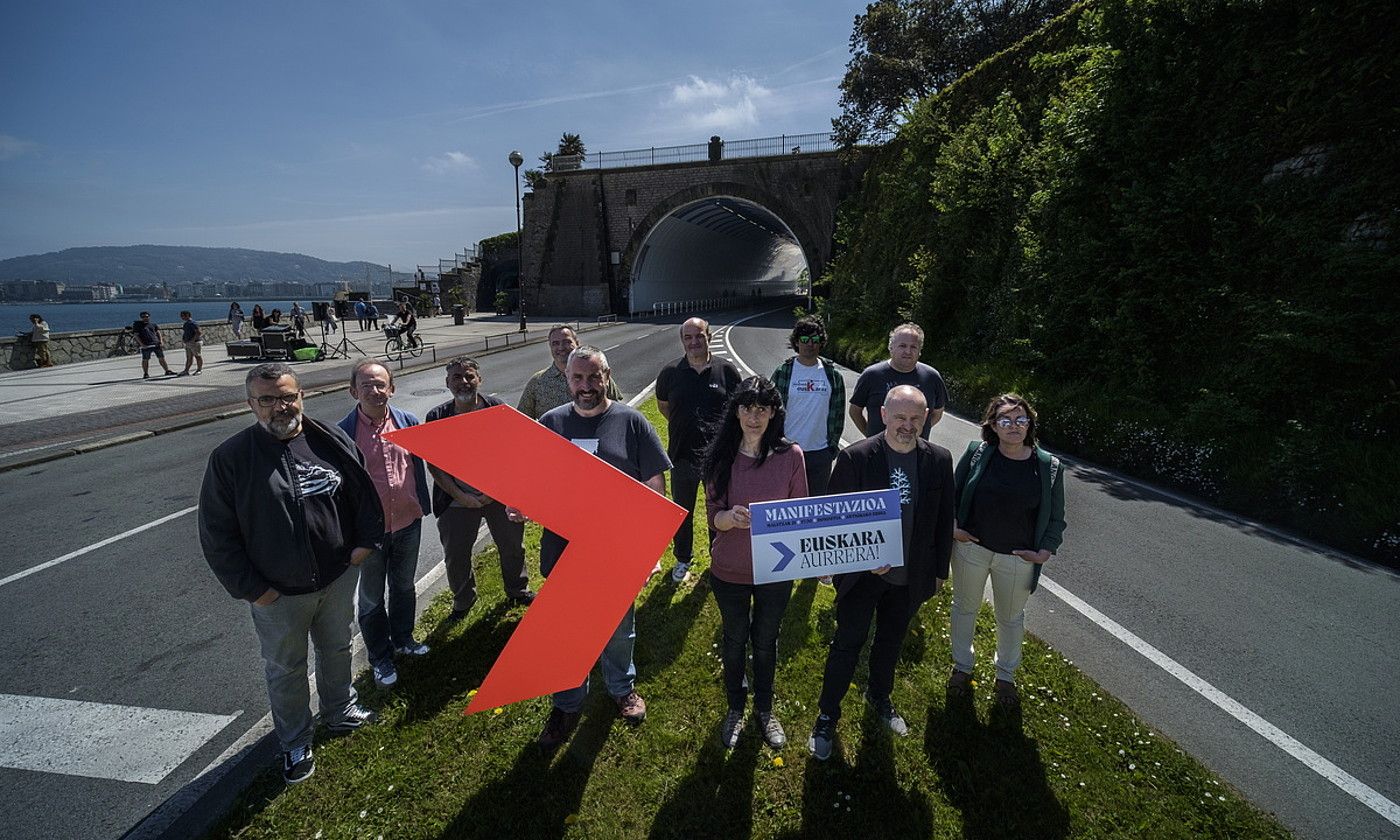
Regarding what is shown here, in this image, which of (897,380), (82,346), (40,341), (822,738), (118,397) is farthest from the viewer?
(82,346)

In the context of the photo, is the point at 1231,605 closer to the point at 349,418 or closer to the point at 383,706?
the point at 383,706

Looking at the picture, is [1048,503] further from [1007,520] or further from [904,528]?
[904,528]

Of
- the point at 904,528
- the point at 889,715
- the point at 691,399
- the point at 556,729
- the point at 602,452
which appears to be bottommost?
the point at 889,715

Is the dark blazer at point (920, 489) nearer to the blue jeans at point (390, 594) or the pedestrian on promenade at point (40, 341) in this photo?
the blue jeans at point (390, 594)

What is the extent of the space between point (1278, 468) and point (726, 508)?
318 inches

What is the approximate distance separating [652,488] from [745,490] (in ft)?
2.27

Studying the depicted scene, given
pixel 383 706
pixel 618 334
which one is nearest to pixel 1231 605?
pixel 383 706

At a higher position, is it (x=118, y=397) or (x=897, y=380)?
(x=897, y=380)

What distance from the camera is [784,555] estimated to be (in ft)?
10.7

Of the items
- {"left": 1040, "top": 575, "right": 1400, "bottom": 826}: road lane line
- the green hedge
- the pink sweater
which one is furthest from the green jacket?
the green hedge

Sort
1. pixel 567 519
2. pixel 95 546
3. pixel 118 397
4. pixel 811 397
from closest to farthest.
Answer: pixel 567 519, pixel 811 397, pixel 95 546, pixel 118 397

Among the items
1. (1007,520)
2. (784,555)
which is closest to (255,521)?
(784,555)

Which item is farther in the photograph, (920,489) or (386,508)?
(386,508)

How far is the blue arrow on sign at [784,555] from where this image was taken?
3.24 metres
